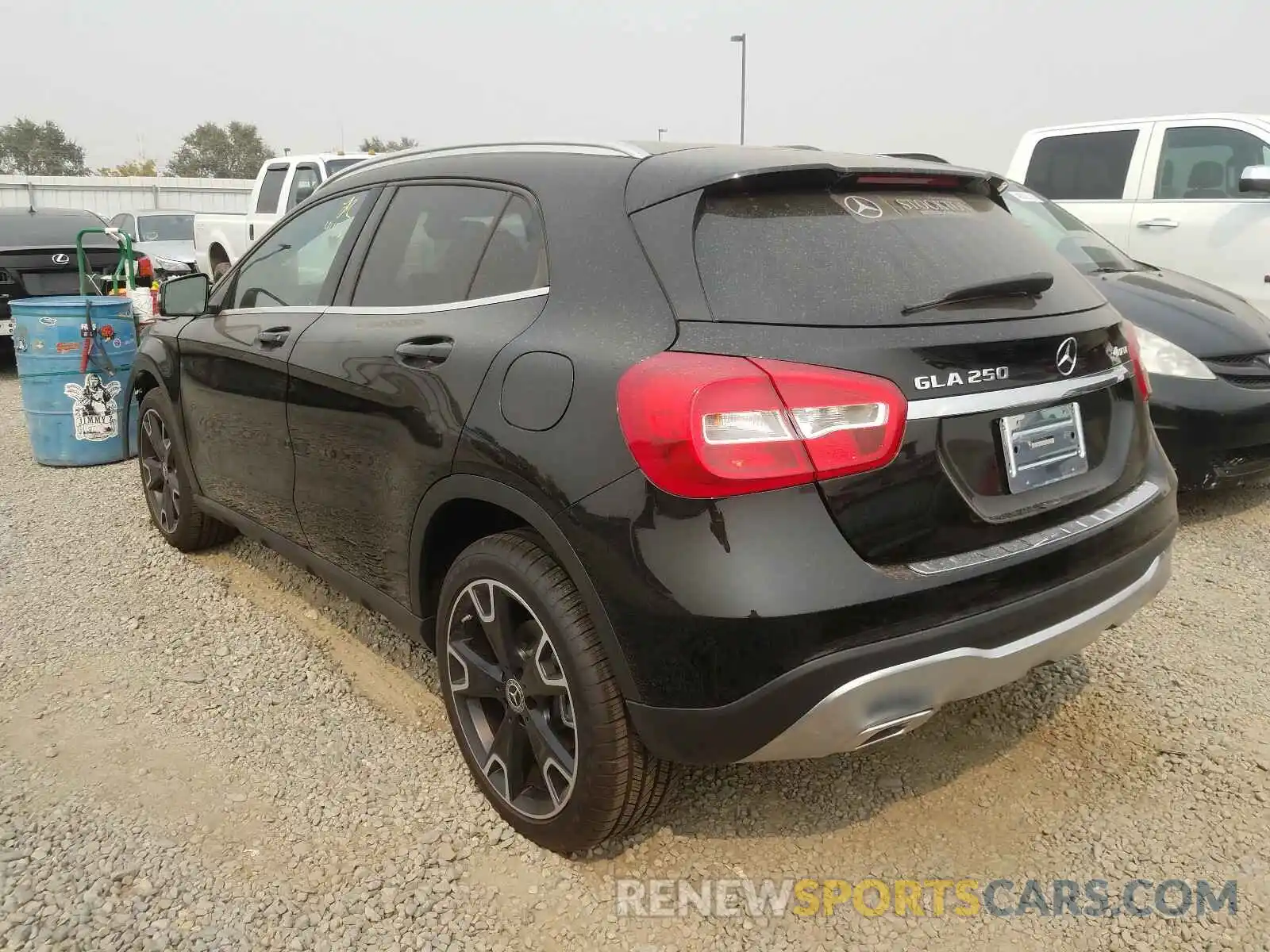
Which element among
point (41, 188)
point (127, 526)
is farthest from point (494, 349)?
point (41, 188)

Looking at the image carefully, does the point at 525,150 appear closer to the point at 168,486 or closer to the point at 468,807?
the point at 468,807

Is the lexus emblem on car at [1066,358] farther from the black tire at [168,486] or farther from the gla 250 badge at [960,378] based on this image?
the black tire at [168,486]

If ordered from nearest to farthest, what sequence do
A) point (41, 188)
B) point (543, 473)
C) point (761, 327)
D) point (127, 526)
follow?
point (761, 327)
point (543, 473)
point (127, 526)
point (41, 188)

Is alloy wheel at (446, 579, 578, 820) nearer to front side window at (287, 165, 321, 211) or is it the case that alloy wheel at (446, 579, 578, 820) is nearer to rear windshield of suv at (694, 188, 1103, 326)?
rear windshield of suv at (694, 188, 1103, 326)

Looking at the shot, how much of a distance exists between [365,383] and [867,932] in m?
1.92

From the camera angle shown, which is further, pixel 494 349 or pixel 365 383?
pixel 365 383

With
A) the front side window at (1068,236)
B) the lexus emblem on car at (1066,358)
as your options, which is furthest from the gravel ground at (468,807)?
the front side window at (1068,236)

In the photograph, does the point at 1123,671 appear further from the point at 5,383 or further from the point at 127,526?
the point at 5,383

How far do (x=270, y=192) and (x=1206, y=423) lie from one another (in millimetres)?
10580

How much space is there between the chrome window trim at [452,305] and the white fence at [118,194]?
96.2ft

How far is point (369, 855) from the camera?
248 cm

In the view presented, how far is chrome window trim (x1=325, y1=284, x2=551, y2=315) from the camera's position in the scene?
7.98 feet

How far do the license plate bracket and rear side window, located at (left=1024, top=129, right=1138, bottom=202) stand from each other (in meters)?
5.91

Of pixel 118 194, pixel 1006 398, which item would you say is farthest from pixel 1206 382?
pixel 118 194
